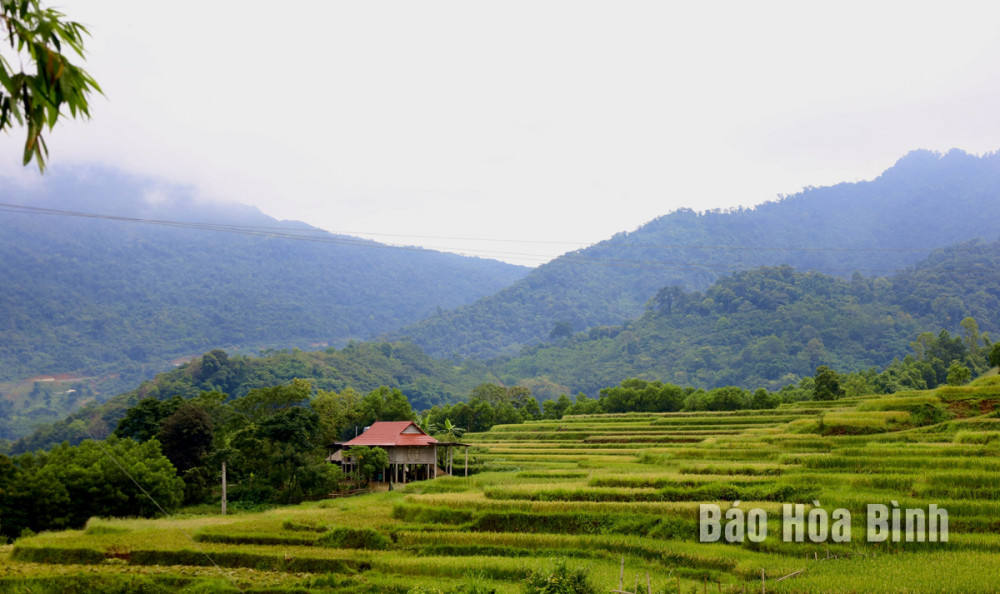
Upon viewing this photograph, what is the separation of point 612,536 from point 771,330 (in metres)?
107

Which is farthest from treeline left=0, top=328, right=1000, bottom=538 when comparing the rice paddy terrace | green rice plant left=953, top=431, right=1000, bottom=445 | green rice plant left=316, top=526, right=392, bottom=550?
green rice plant left=953, top=431, right=1000, bottom=445

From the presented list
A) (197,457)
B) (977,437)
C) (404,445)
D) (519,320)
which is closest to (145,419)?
(197,457)

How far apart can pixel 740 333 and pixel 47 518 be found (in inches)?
4327

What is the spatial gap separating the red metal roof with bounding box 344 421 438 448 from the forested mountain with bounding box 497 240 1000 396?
253 feet

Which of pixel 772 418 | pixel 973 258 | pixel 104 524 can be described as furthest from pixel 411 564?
pixel 973 258

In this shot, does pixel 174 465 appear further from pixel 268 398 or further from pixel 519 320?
pixel 519 320

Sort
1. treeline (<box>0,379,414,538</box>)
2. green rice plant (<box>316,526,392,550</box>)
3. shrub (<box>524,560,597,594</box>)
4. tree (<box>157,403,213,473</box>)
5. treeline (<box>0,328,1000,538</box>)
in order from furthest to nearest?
1. tree (<box>157,403,213,473</box>)
2. treeline (<box>0,328,1000,538</box>)
3. treeline (<box>0,379,414,538</box>)
4. green rice plant (<box>316,526,392,550</box>)
5. shrub (<box>524,560,597,594</box>)

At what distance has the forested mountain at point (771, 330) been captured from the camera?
352ft

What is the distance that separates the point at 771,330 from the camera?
381ft

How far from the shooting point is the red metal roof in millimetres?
33562

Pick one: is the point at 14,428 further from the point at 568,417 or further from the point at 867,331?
the point at 867,331

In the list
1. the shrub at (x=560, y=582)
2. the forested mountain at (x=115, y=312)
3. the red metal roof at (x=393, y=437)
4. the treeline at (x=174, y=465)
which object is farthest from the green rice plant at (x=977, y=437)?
the forested mountain at (x=115, y=312)

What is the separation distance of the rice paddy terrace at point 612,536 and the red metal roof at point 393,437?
5.05 metres

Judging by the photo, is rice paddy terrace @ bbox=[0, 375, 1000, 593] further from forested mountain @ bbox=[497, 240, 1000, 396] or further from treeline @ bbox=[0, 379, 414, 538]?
forested mountain @ bbox=[497, 240, 1000, 396]
